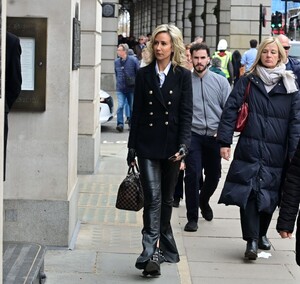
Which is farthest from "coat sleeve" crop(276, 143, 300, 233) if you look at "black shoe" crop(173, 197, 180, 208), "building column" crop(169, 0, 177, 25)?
"building column" crop(169, 0, 177, 25)

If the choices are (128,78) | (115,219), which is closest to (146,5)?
(128,78)

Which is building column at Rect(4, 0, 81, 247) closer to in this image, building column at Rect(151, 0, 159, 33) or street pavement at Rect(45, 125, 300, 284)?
street pavement at Rect(45, 125, 300, 284)

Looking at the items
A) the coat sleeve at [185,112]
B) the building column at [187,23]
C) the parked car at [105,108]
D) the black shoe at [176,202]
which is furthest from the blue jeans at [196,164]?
the building column at [187,23]

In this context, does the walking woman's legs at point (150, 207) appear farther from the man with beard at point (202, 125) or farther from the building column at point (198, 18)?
the building column at point (198, 18)

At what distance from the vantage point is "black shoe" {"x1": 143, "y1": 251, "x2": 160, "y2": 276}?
7613 mm

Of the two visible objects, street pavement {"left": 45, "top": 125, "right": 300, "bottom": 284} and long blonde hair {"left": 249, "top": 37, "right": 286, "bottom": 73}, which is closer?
street pavement {"left": 45, "top": 125, "right": 300, "bottom": 284}

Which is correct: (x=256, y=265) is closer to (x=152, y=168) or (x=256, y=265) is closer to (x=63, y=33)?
(x=152, y=168)

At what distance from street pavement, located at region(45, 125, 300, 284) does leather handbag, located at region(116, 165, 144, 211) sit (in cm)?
55

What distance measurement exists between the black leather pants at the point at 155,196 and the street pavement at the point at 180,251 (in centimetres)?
29

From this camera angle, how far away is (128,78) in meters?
20.7

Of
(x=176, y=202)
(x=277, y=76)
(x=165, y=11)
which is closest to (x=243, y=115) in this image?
(x=277, y=76)

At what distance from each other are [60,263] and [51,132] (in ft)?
3.65

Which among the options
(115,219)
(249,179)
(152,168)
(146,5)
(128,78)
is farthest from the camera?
(146,5)

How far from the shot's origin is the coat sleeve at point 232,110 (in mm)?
8492
